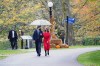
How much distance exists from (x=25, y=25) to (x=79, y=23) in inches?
325

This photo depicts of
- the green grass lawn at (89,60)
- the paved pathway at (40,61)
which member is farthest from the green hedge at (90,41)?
the paved pathway at (40,61)

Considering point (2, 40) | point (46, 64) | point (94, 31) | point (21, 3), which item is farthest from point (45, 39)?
point (2, 40)

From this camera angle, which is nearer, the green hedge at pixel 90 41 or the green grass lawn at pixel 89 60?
the green grass lawn at pixel 89 60

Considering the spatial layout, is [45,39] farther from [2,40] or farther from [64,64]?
[2,40]

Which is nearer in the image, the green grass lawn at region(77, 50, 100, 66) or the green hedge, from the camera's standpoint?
the green grass lawn at region(77, 50, 100, 66)

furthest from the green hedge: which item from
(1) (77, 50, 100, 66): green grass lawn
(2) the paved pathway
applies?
(2) the paved pathway

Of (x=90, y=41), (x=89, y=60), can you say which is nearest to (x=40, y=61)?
(x=89, y=60)

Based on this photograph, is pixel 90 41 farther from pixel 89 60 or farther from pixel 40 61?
pixel 40 61

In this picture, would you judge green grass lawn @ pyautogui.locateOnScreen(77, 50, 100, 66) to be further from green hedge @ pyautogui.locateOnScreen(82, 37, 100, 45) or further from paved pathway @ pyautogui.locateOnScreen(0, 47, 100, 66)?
green hedge @ pyautogui.locateOnScreen(82, 37, 100, 45)

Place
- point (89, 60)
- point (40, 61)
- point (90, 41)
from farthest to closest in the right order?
point (90, 41)
point (89, 60)
point (40, 61)

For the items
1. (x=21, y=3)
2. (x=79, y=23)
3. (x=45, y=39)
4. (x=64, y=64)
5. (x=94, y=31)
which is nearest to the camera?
(x=64, y=64)

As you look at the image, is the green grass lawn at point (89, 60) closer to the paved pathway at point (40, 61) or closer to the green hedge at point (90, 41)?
the paved pathway at point (40, 61)

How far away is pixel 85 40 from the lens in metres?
51.0

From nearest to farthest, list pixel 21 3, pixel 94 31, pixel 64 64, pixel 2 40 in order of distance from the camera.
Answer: pixel 64 64 < pixel 94 31 < pixel 21 3 < pixel 2 40
